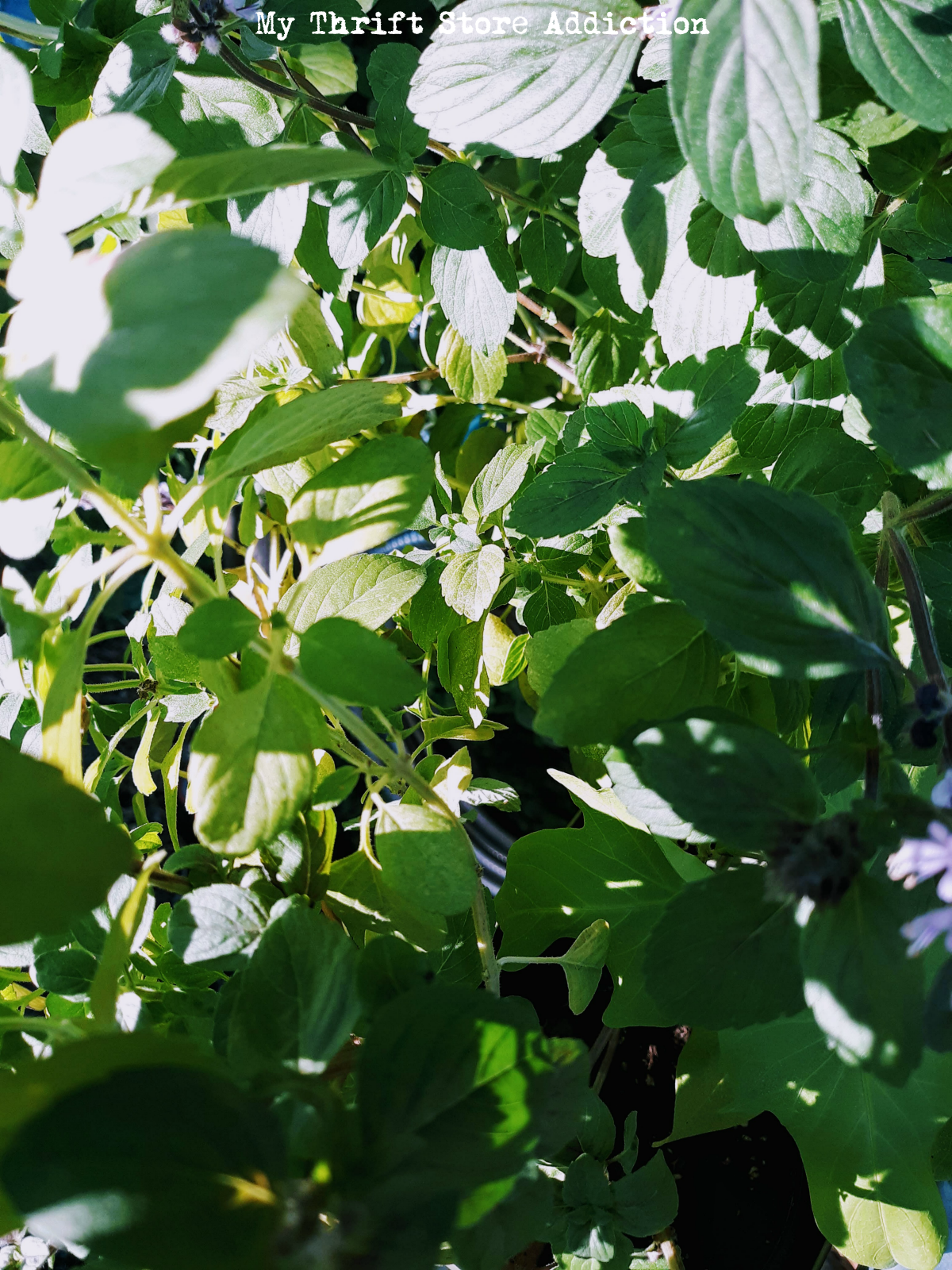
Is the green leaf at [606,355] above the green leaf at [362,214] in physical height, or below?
below

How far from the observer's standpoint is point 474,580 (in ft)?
1.49

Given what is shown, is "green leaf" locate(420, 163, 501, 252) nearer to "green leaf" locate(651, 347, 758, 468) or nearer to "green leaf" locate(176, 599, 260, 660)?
"green leaf" locate(651, 347, 758, 468)

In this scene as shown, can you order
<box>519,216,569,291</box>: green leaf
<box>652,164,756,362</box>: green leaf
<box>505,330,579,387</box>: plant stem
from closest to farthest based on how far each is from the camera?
<box>652,164,756,362</box>: green leaf
<box>519,216,569,291</box>: green leaf
<box>505,330,579,387</box>: plant stem

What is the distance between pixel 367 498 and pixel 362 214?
195 millimetres

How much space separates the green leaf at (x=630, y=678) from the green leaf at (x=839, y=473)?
11 centimetres

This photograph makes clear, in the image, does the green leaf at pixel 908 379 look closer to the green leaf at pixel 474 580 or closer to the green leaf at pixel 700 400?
the green leaf at pixel 700 400

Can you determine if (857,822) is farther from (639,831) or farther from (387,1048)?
(639,831)

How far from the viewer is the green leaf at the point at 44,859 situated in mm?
222

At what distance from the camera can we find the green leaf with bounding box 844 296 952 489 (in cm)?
27

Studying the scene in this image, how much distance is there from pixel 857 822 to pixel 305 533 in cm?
18

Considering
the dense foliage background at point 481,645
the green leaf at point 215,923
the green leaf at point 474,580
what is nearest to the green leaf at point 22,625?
the dense foliage background at point 481,645

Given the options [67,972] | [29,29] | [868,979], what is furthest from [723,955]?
[29,29]

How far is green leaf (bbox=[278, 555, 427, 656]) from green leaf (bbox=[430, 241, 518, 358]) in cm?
18

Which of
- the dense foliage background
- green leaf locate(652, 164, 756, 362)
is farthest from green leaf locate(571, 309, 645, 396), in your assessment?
green leaf locate(652, 164, 756, 362)
